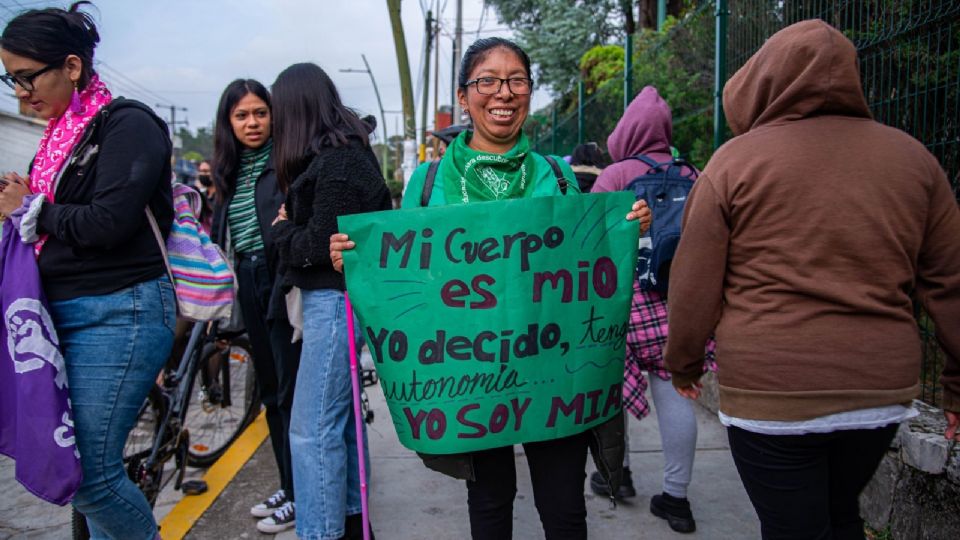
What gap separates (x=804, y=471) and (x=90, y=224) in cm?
210

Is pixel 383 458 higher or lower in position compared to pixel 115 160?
lower

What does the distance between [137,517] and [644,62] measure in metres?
5.65

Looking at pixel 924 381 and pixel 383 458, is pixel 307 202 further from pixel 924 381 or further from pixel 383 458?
pixel 924 381

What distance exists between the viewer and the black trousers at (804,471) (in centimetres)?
169

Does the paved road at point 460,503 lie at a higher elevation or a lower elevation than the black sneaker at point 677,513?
lower

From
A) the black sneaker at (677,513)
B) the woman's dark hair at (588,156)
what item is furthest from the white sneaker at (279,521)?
the woman's dark hair at (588,156)

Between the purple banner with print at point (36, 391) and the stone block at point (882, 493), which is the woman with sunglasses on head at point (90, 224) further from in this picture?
the stone block at point (882, 493)

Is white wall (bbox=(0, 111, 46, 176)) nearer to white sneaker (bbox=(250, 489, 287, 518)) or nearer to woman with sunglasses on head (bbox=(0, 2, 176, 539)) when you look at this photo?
white sneaker (bbox=(250, 489, 287, 518))

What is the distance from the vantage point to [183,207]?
2.52m

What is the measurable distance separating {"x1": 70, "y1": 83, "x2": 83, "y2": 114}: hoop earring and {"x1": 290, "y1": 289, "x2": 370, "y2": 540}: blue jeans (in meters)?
0.96

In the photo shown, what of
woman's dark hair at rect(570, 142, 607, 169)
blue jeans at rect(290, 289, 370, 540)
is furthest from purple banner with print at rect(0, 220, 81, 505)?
woman's dark hair at rect(570, 142, 607, 169)

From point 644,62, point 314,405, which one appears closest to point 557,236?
point 314,405

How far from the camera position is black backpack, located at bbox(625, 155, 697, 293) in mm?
2838

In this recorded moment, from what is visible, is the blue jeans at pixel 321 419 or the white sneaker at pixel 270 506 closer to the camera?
the blue jeans at pixel 321 419
